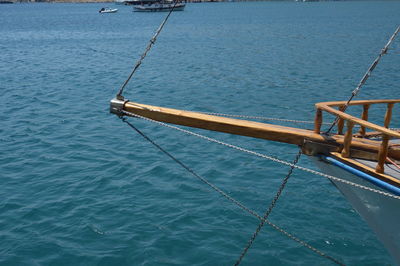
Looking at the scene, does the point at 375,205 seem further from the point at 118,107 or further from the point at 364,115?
the point at 118,107

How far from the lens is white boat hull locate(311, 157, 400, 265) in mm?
7520

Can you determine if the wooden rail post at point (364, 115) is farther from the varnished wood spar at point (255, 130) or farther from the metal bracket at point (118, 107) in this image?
the metal bracket at point (118, 107)

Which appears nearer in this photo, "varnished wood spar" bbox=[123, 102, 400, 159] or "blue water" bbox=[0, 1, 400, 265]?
"varnished wood spar" bbox=[123, 102, 400, 159]

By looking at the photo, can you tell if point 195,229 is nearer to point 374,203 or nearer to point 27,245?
point 27,245

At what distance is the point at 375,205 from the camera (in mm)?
7836

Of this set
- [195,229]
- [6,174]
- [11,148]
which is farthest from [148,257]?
[11,148]

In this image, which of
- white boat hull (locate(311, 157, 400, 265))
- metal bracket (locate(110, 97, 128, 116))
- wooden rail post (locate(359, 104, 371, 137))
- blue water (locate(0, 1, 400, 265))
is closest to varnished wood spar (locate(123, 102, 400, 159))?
white boat hull (locate(311, 157, 400, 265))

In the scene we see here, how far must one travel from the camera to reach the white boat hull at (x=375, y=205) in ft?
24.7

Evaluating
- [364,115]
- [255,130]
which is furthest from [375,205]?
[255,130]

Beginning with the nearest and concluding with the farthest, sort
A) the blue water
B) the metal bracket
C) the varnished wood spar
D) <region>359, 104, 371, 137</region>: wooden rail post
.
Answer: the varnished wood spar < the metal bracket < <region>359, 104, 371, 137</region>: wooden rail post < the blue water

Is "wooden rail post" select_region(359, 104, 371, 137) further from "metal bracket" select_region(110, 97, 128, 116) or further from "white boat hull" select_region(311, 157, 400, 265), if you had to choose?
"metal bracket" select_region(110, 97, 128, 116)

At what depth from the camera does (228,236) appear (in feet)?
36.1

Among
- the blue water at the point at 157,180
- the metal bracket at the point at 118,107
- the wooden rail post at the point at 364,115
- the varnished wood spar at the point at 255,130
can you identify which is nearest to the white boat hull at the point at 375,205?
the varnished wood spar at the point at 255,130

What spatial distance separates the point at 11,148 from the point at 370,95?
21.8 m
